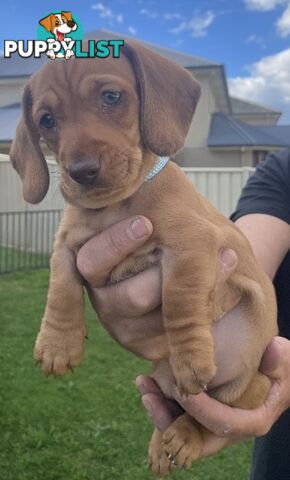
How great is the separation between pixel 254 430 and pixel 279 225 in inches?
28.4

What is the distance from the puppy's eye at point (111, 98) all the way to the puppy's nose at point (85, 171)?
0.44 ft

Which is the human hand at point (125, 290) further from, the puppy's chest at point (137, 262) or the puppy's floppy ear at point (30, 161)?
the puppy's floppy ear at point (30, 161)

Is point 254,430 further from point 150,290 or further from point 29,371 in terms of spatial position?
point 29,371

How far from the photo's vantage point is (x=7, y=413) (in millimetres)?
3986

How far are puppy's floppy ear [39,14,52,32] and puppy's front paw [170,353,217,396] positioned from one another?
0.73 metres

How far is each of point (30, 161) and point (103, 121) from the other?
10.3 inches

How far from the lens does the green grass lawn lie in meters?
3.43

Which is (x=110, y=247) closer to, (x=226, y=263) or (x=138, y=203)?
(x=138, y=203)

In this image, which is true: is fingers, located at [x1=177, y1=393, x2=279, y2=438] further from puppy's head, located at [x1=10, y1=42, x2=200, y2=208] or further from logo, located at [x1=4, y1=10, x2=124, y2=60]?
logo, located at [x1=4, y1=10, x2=124, y2=60]

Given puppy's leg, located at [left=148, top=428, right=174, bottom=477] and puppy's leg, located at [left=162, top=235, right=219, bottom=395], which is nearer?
puppy's leg, located at [left=162, top=235, right=219, bottom=395]

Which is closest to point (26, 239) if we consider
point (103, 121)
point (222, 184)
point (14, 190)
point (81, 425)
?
point (222, 184)

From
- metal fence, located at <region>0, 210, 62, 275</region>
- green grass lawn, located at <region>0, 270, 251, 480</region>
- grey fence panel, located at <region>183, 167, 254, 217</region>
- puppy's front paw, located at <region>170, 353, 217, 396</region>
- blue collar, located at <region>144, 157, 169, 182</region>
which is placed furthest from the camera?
grey fence panel, located at <region>183, 167, 254, 217</region>

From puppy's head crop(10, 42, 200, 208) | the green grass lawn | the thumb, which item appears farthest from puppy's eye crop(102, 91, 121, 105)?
the green grass lawn

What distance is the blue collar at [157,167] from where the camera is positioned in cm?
139
